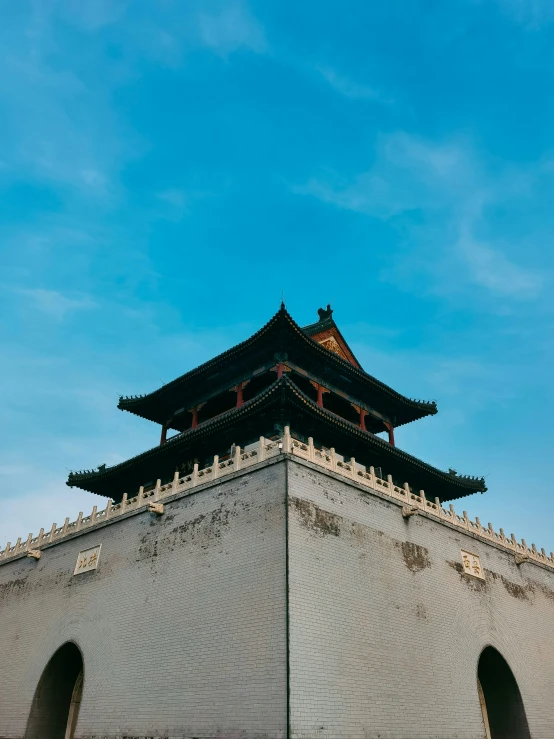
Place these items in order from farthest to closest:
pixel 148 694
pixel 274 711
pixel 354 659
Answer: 1. pixel 148 694
2. pixel 354 659
3. pixel 274 711

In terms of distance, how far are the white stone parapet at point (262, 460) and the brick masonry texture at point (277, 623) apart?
374mm

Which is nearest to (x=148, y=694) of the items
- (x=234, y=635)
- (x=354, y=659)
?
(x=234, y=635)

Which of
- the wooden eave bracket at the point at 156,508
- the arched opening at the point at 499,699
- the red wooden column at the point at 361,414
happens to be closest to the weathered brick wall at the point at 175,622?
the wooden eave bracket at the point at 156,508

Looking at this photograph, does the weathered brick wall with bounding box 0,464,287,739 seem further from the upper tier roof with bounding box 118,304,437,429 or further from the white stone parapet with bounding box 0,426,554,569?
the upper tier roof with bounding box 118,304,437,429

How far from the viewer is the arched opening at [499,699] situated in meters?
19.6

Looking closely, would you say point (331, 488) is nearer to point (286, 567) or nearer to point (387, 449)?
point (286, 567)

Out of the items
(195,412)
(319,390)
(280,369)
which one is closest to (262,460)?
(280,369)

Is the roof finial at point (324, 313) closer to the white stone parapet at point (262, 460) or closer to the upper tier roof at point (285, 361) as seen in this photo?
the upper tier roof at point (285, 361)

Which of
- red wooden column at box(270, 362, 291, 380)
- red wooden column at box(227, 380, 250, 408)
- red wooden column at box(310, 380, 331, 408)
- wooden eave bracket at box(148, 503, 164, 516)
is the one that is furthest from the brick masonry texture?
red wooden column at box(310, 380, 331, 408)

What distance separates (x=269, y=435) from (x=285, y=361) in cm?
433

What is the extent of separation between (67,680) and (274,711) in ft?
34.4

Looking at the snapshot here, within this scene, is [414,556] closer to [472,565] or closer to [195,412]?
[472,565]

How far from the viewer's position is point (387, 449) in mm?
23766

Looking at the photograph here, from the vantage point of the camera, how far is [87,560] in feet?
69.2
